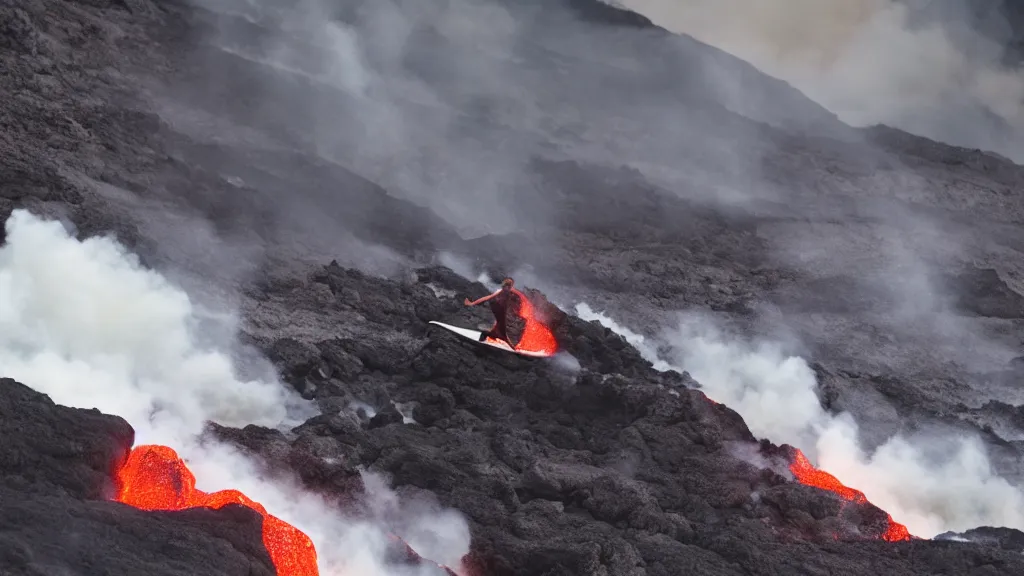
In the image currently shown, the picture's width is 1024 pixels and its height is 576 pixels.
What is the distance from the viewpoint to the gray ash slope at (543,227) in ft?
38.6

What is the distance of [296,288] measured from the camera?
1766 cm

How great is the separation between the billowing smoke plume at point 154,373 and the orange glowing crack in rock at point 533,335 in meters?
4.34

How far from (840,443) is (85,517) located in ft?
40.8

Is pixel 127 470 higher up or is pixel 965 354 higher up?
pixel 965 354

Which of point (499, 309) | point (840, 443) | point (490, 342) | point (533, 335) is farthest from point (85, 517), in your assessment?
point (840, 443)

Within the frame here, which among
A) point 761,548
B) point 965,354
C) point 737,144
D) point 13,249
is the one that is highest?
point 737,144

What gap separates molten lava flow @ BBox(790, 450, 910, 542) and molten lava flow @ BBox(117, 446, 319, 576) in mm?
6444

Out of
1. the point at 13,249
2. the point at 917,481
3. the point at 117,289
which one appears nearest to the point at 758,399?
the point at 917,481

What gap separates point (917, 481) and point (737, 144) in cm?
Result: 1826

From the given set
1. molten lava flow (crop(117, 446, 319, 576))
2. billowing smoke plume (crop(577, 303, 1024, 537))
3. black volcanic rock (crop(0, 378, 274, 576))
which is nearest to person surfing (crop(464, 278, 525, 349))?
billowing smoke plume (crop(577, 303, 1024, 537))

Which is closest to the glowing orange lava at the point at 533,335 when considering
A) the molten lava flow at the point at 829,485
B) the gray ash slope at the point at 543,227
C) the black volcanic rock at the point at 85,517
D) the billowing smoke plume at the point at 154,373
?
the gray ash slope at the point at 543,227

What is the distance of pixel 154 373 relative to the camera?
1308 centimetres

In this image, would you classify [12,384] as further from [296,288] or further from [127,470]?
[296,288]

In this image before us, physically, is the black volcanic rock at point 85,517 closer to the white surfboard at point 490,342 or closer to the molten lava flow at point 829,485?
the white surfboard at point 490,342
